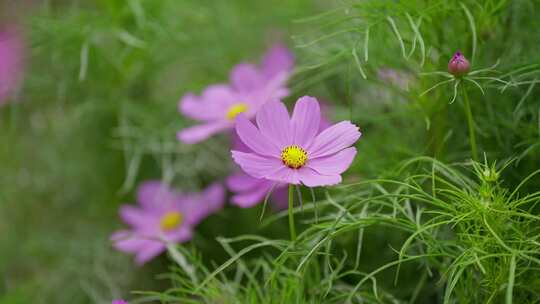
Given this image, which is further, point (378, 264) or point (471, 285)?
A: point (378, 264)

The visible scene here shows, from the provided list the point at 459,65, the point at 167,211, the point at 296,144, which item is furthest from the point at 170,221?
the point at 459,65

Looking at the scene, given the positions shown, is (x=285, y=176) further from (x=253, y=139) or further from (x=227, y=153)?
(x=227, y=153)

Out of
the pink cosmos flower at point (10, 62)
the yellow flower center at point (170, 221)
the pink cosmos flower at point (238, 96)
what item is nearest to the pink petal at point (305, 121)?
the pink cosmos flower at point (238, 96)

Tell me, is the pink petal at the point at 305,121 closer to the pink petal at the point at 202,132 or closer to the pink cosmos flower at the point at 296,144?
the pink cosmos flower at the point at 296,144

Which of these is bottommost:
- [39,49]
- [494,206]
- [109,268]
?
[109,268]

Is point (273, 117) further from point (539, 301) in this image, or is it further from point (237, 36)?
point (237, 36)

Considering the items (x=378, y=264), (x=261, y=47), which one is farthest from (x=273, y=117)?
(x=261, y=47)

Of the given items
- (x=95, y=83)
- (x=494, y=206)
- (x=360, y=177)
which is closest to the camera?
(x=494, y=206)
